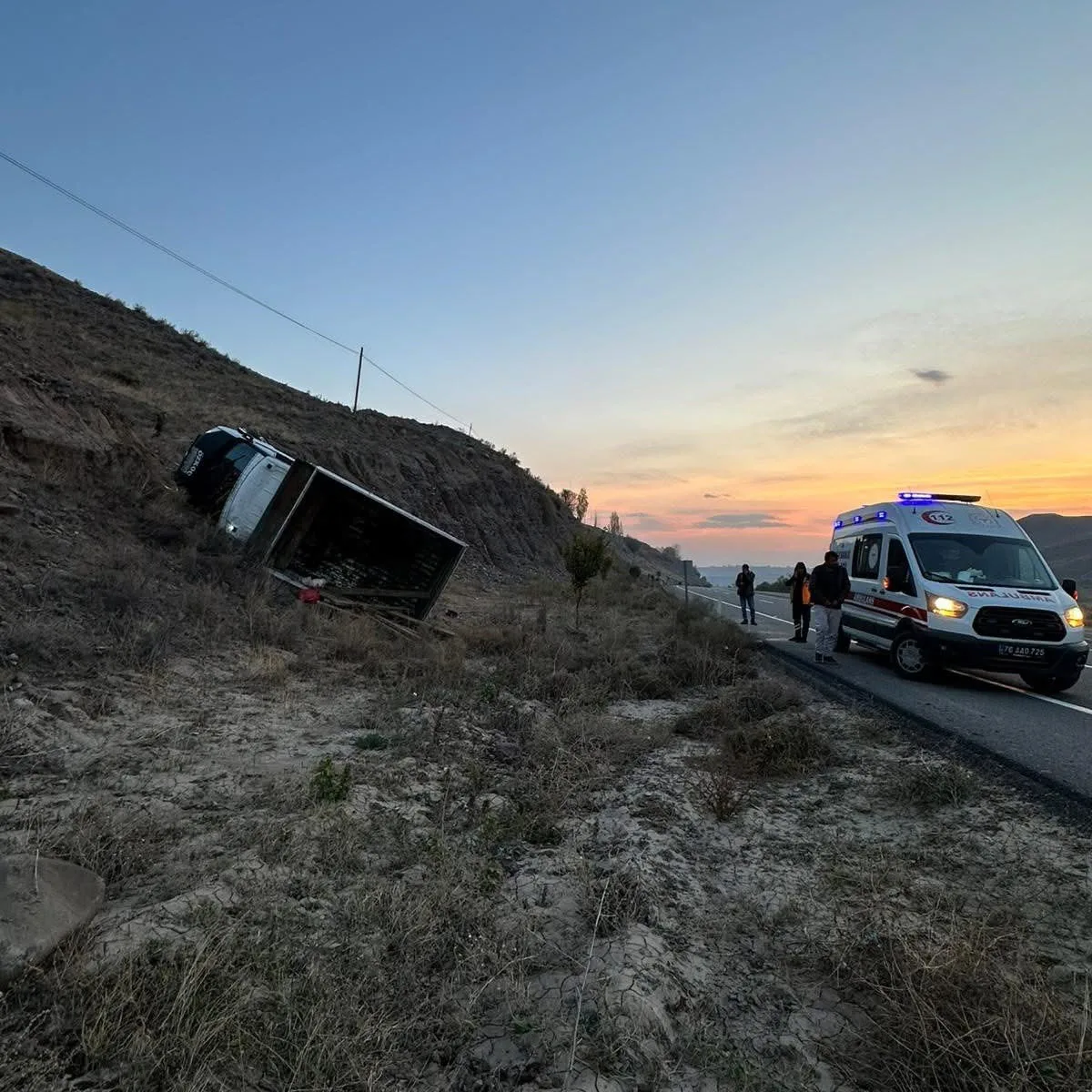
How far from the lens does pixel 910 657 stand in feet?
32.5

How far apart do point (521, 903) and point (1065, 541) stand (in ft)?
401

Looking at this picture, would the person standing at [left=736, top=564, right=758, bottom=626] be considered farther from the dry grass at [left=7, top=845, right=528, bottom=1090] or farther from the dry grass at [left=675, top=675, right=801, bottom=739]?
the dry grass at [left=7, top=845, right=528, bottom=1090]

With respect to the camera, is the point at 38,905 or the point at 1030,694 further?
the point at 1030,694

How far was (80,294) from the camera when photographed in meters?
28.4

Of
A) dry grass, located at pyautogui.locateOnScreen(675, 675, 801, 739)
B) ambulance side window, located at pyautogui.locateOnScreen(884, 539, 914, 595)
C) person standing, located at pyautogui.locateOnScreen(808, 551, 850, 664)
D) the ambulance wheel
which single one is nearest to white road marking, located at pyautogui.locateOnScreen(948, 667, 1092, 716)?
the ambulance wheel

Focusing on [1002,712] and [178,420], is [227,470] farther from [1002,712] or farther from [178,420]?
[1002,712]

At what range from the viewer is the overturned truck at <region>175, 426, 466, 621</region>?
10.7 meters

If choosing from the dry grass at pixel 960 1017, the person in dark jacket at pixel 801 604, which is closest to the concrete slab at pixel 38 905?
the dry grass at pixel 960 1017

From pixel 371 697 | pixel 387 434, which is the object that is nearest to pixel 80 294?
pixel 387 434

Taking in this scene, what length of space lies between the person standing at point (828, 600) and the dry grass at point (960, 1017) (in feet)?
28.3

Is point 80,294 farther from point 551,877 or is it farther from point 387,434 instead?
point 551,877

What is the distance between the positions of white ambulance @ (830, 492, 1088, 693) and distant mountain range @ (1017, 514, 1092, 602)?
5868cm

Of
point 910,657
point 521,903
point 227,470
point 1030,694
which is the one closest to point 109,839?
point 521,903

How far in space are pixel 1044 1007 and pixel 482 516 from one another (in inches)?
1020
